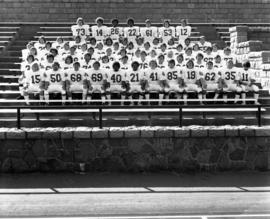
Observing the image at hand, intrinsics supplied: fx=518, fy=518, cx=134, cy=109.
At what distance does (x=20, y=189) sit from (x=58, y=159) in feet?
4.61

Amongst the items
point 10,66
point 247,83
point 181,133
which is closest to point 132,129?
point 181,133

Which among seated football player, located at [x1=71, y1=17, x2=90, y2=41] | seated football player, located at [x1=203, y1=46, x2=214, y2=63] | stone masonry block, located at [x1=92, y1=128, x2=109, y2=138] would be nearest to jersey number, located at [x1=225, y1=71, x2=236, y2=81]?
seated football player, located at [x1=203, y1=46, x2=214, y2=63]

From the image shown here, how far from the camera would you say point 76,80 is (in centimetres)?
1512

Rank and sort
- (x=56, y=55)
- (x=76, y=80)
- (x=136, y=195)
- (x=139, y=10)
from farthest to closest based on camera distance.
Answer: (x=139, y=10) < (x=56, y=55) < (x=76, y=80) < (x=136, y=195)

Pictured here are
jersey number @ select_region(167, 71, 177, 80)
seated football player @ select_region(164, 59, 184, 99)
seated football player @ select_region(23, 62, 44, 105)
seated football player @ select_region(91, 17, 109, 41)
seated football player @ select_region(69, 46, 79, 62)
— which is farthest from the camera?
seated football player @ select_region(91, 17, 109, 41)

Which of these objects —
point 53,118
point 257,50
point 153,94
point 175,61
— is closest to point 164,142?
point 53,118

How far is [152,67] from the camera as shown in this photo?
15625mm

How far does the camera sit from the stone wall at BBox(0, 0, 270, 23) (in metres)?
24.9

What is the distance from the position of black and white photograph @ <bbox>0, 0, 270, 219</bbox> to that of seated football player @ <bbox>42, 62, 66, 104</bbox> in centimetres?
3

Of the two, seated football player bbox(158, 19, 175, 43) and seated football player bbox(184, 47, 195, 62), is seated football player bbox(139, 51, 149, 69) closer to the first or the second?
seated football player bbox(184, 47, 195, 62)

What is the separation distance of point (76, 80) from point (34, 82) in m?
1.20

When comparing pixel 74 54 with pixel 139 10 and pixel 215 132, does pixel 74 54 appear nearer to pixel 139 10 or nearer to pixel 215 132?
pixel 215 132

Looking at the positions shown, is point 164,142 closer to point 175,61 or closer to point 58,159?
point 58,159

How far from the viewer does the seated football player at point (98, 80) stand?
14.8 meters
